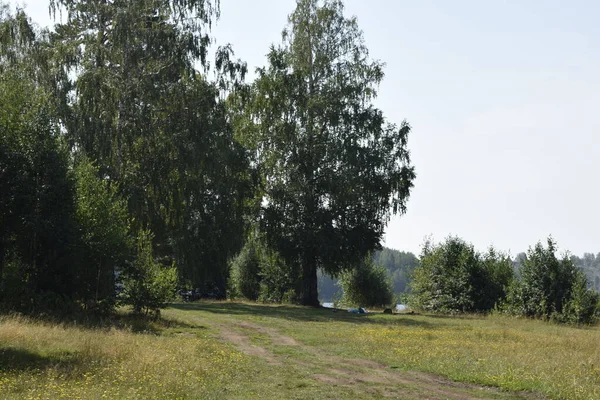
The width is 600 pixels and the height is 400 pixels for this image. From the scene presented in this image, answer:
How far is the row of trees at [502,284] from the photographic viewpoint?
40.4 metres

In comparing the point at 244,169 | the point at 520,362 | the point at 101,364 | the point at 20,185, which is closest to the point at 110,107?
the point at 244,169

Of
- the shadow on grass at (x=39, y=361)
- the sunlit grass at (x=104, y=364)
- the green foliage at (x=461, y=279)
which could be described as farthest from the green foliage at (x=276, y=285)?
the shadow on grass at (x=39, y=361)

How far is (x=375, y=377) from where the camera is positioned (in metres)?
17.3

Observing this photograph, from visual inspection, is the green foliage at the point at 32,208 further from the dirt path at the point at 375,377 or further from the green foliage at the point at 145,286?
the dirt path at the point at 375,377

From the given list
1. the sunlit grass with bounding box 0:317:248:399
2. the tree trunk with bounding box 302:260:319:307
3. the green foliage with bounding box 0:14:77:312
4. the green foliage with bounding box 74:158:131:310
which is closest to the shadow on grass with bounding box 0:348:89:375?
the sunlit grass with bounding box 0:317:248:399

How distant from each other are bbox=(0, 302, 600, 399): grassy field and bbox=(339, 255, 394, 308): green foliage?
97.7 feet

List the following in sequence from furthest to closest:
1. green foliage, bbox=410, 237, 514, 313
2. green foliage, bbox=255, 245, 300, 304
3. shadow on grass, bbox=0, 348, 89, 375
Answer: green foliage, bbox=255, 245, 300, 304 → green foliage, bbox=410, 237, 514, 313 → shadow on grass, bbox=0, 348, 89, 375

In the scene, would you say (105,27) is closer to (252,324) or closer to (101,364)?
(252,324)

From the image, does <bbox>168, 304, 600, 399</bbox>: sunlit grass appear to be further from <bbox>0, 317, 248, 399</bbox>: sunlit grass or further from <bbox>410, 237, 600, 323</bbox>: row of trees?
<bbox>0, 317, 248, 399</bbox>: sunlit grass

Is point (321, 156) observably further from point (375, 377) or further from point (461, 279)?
point (375, 377)

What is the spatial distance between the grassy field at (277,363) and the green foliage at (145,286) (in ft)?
3.75

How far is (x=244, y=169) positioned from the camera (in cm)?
4384

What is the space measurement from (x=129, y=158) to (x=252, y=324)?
50.1 feet

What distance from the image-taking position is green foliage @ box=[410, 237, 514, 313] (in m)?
47.1
